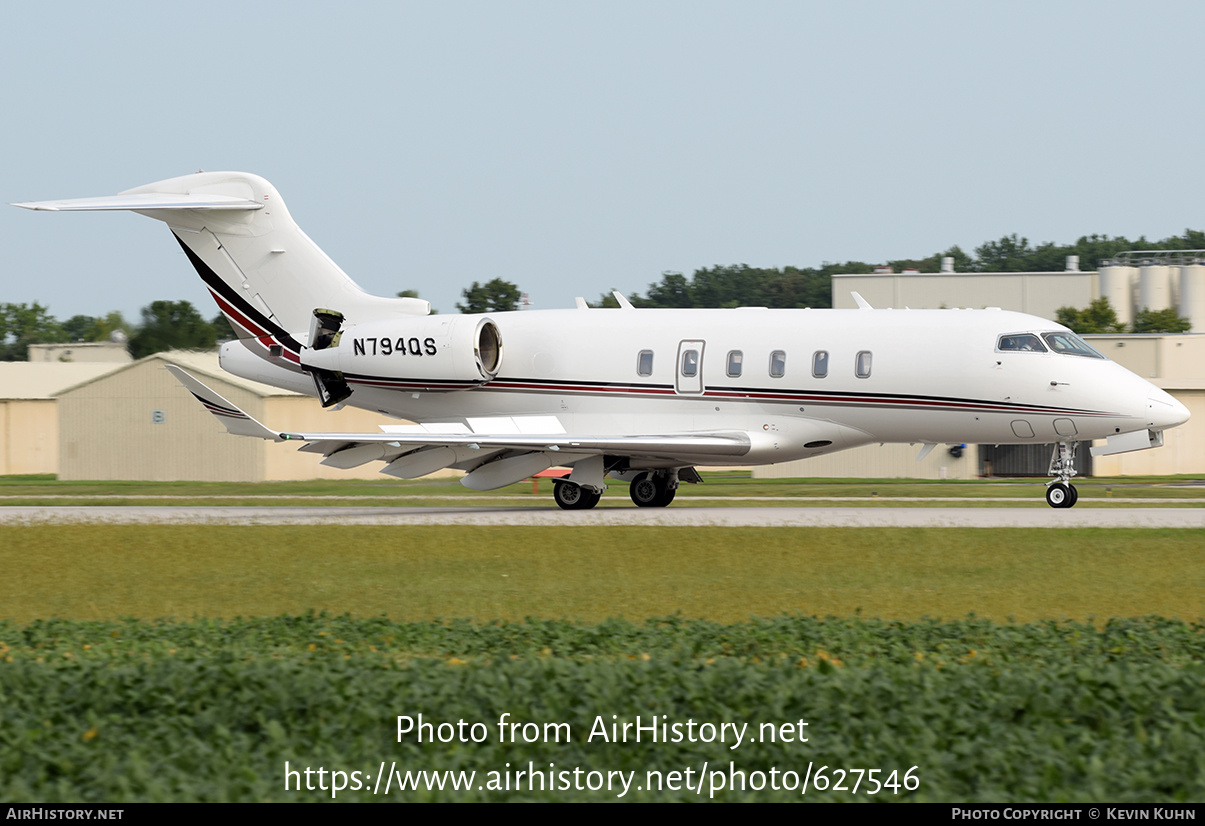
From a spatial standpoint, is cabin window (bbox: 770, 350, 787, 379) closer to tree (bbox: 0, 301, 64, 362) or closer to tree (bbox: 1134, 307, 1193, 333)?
tree (bbox: 1134, 307, 1193, 333)

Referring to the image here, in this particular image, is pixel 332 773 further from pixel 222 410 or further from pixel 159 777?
pixel 222 410

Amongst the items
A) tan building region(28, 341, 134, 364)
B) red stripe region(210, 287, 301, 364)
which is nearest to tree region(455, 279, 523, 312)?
tan building region(28, 341, 134, 364)

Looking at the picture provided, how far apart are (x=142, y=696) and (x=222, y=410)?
16.1m

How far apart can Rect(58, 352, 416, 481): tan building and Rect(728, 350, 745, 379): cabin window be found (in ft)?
67.8

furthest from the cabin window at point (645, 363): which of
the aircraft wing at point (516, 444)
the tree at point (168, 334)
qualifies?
the tree at point (168, 334)

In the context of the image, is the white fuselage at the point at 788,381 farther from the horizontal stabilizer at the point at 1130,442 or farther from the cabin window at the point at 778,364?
the horizontal stabilizer at the point at 1130,442

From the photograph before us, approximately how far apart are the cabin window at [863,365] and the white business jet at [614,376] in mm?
38

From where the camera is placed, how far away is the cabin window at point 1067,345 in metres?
25.2

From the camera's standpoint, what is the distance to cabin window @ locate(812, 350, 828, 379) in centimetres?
2583

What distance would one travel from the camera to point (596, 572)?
17.0m

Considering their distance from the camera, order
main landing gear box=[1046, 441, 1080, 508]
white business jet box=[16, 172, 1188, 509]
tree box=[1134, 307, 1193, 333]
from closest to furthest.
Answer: white business jet box=[16, 172, 1188, 509]
main landing gear box=[1046, 441, 1080, 508]
tree box=[1134, 307, 1193, 333]

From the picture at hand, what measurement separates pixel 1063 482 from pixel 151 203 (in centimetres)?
1882

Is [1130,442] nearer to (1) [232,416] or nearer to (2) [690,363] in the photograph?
(2) [690,363]
